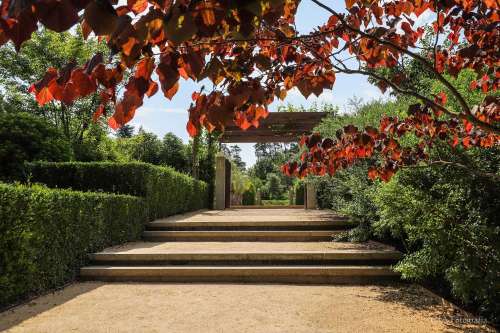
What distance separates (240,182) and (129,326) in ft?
58.5

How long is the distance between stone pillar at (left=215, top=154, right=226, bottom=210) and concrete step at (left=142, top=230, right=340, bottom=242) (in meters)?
6.48

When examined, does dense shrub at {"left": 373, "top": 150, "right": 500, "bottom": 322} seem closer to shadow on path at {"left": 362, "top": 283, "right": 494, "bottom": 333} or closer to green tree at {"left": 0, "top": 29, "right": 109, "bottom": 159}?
shadow on path at {"left": 362, "top": 283, "right": 494, "bottom": 333}

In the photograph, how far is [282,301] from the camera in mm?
4234

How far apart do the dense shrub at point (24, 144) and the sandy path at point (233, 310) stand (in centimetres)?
602

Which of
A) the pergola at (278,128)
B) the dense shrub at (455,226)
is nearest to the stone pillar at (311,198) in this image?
the pergola at (278,128)

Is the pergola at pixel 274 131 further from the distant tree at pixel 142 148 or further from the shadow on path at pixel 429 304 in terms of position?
the distant tree at pixel 142 148

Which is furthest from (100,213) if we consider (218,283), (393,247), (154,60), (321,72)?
(154,60)

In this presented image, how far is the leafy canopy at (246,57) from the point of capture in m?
1.01

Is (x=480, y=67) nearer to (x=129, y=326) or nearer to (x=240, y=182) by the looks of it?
(x=129, y=326)

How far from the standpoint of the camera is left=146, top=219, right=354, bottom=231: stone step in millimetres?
7586

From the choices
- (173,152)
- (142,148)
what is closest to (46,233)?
(173,152)

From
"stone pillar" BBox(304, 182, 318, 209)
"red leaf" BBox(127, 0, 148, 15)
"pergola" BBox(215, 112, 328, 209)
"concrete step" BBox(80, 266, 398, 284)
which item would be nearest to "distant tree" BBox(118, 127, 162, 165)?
"pergola" BBox(215, 112, 328, 209)

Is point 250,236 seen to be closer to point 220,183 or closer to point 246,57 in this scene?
point 246,57

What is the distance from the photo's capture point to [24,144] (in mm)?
10086
